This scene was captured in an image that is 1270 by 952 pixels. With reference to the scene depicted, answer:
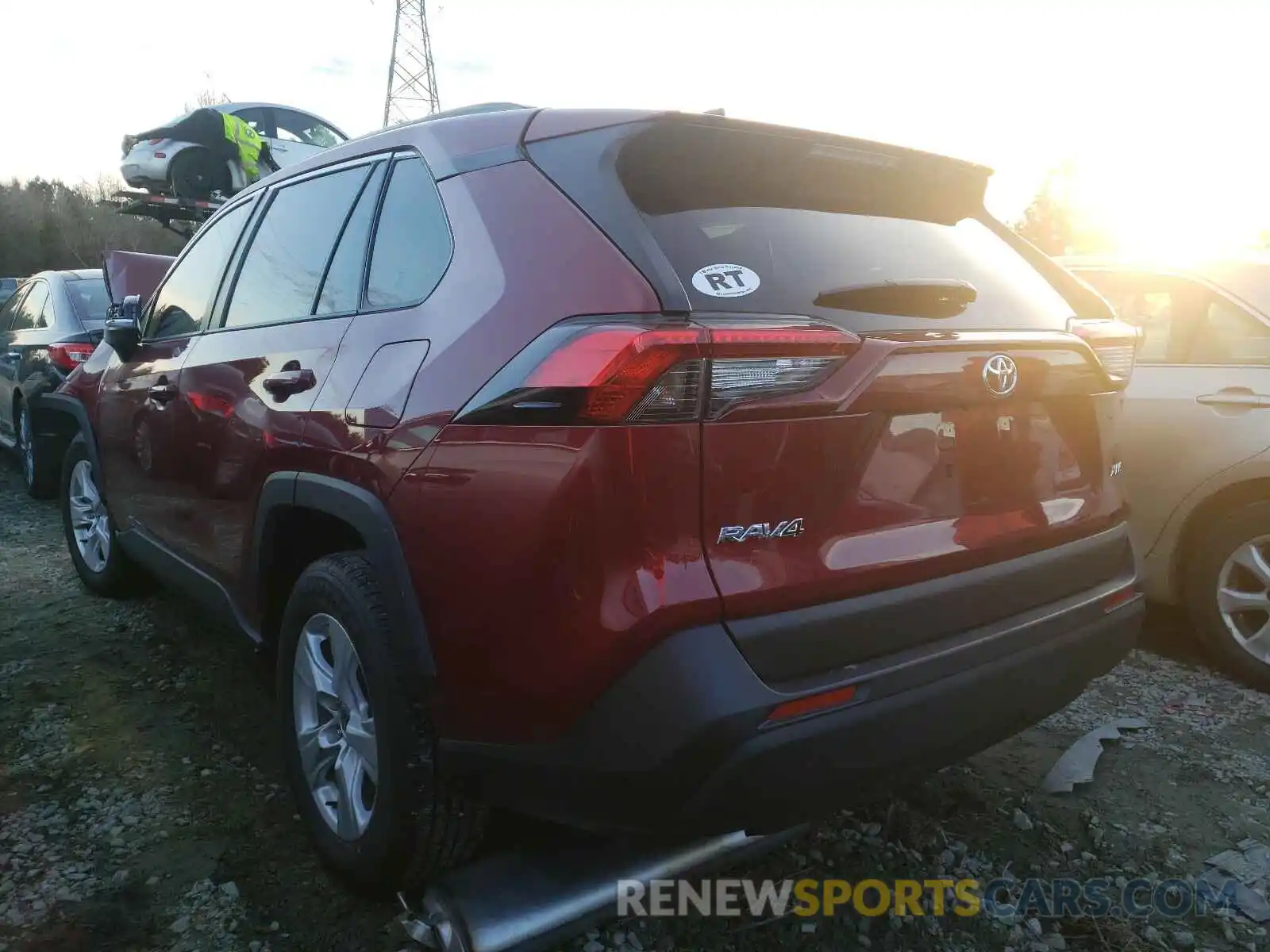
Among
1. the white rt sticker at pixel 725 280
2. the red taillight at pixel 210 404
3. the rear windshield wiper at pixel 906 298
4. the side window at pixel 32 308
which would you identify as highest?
the white rt sticker at pixel 725 280

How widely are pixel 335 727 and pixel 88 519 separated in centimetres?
285

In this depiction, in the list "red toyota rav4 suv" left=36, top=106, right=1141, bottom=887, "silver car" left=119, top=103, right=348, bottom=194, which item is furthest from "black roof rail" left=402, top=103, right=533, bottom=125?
"silver car" left=119, top=103, right=348, bottom=194

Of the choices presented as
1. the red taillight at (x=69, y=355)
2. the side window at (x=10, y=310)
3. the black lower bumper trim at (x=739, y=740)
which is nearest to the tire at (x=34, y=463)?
the red taillight at (x=69, y=355)

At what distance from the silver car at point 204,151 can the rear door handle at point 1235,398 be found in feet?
31.0

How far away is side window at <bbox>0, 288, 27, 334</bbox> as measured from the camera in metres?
7.68

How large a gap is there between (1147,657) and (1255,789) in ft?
3.48

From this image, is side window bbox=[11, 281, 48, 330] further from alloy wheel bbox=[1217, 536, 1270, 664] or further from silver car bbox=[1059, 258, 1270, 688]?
alloy wheel bbox=[1217, 536, 1270, 664]

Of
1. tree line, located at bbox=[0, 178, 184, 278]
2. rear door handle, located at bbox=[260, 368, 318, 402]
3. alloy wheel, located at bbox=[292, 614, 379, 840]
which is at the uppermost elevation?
rear door handle, located at bbox=[260, 368, 318, 402]

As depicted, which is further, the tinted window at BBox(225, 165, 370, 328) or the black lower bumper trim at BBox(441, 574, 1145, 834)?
the tinted window at BBox(225, 165, 370, 328)

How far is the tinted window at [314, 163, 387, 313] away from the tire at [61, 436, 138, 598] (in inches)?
86.3

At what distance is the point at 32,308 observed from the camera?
24.1 ft

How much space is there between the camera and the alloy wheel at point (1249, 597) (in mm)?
3381

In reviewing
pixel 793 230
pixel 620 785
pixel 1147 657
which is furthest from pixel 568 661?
pixel 1147 657

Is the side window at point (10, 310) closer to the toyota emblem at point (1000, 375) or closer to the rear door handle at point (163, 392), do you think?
the rear door handle at point (163, 392)
